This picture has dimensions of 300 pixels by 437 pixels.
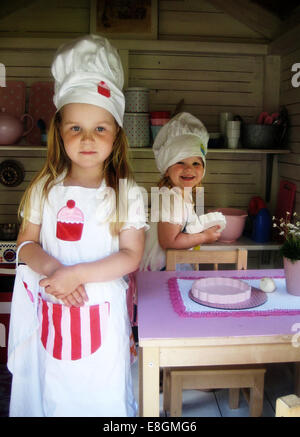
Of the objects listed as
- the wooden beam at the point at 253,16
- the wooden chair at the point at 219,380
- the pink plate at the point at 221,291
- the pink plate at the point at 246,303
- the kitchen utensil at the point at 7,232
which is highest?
the wooden beam at the point at 253,16

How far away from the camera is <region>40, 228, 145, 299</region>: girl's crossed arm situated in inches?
47.3

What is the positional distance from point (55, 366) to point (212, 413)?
86 cm

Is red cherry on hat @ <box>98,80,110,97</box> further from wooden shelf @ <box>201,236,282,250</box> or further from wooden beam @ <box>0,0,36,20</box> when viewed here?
wooden beam @ <box>0,0,36,20</box>

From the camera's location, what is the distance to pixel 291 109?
2600mm

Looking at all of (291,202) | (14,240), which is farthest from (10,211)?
(291,202)

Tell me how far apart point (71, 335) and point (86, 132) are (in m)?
0.55

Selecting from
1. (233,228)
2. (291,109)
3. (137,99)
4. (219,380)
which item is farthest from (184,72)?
(219,380)

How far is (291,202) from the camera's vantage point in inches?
99.5

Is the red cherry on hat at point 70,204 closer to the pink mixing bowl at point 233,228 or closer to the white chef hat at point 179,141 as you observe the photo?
the white chef hat at point 179,141

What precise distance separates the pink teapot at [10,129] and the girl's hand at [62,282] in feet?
5.05

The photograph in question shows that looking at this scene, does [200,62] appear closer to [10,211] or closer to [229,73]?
[229,73]

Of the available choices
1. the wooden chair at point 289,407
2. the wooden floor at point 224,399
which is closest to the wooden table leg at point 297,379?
the wooden floor at point 224,399

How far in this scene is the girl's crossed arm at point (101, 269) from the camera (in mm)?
1201

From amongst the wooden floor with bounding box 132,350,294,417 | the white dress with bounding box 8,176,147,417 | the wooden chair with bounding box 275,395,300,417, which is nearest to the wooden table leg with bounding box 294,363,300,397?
the wooden floor with bounding box 132,350,294,417
